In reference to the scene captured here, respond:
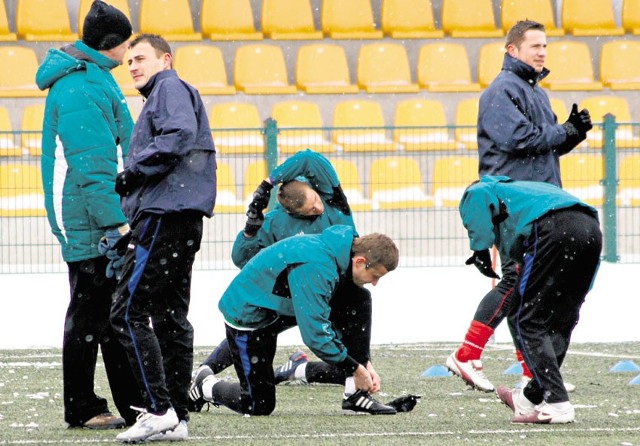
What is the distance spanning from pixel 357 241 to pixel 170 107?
104cm

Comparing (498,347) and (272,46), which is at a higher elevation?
(272,46)

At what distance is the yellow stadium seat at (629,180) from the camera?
13602mm

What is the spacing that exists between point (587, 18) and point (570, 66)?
3.35 ft

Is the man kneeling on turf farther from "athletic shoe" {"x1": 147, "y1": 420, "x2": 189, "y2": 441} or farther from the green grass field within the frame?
"athletic shoe" {"x1": 147, "y1": 420, "x2": 189, "y2": 441}

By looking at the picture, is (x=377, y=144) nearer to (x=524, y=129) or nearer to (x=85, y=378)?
(x=524, y=129)

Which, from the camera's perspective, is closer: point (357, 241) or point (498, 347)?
point (357, 241)

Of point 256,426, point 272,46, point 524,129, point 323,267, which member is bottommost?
point 256,426

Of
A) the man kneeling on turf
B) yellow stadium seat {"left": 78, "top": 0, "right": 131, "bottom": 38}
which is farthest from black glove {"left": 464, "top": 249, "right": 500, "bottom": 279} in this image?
yellow stadium seat {"left": 78, "top": 0, "right": 131, "bottom": 38}

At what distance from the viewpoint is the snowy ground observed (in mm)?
10039

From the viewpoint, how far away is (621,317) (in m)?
10.8

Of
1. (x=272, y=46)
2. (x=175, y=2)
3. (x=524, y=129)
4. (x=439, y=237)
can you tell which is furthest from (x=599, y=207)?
(x=524, y=129)

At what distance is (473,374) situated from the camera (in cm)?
689

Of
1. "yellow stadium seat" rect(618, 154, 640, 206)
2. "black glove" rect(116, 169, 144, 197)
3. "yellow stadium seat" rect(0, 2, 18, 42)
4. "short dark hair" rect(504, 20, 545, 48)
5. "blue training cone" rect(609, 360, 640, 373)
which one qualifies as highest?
"yellow stadium seat" rect(0, 2, 18, 42)

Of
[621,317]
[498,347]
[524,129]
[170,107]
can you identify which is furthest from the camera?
[621,317]
